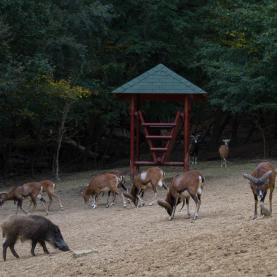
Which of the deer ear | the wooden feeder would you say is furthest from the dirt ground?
the wooden feeder

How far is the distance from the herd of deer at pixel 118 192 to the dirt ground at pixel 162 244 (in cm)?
28

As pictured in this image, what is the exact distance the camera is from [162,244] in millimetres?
10680

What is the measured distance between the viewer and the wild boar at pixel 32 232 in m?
12.1

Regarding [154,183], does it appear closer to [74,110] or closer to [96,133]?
[74,110]

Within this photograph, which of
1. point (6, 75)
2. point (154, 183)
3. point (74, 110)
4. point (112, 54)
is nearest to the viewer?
point (154, 183)

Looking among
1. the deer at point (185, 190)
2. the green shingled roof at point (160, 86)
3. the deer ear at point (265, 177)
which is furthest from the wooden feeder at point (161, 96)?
the deer ear at point (265, 177)

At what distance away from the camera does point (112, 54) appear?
1265 inches

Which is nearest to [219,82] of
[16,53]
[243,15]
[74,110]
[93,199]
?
[243,15]

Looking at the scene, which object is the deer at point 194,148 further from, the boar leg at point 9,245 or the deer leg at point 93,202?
the boar leg at point 9,245

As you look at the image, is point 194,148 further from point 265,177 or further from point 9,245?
point 9,245

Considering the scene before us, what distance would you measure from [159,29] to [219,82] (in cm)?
577

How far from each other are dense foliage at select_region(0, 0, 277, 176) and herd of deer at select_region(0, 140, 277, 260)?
430cm

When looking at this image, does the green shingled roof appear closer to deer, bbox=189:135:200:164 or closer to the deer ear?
deer, bbox=189:135:200:164

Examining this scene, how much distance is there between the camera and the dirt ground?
893 centimetres
